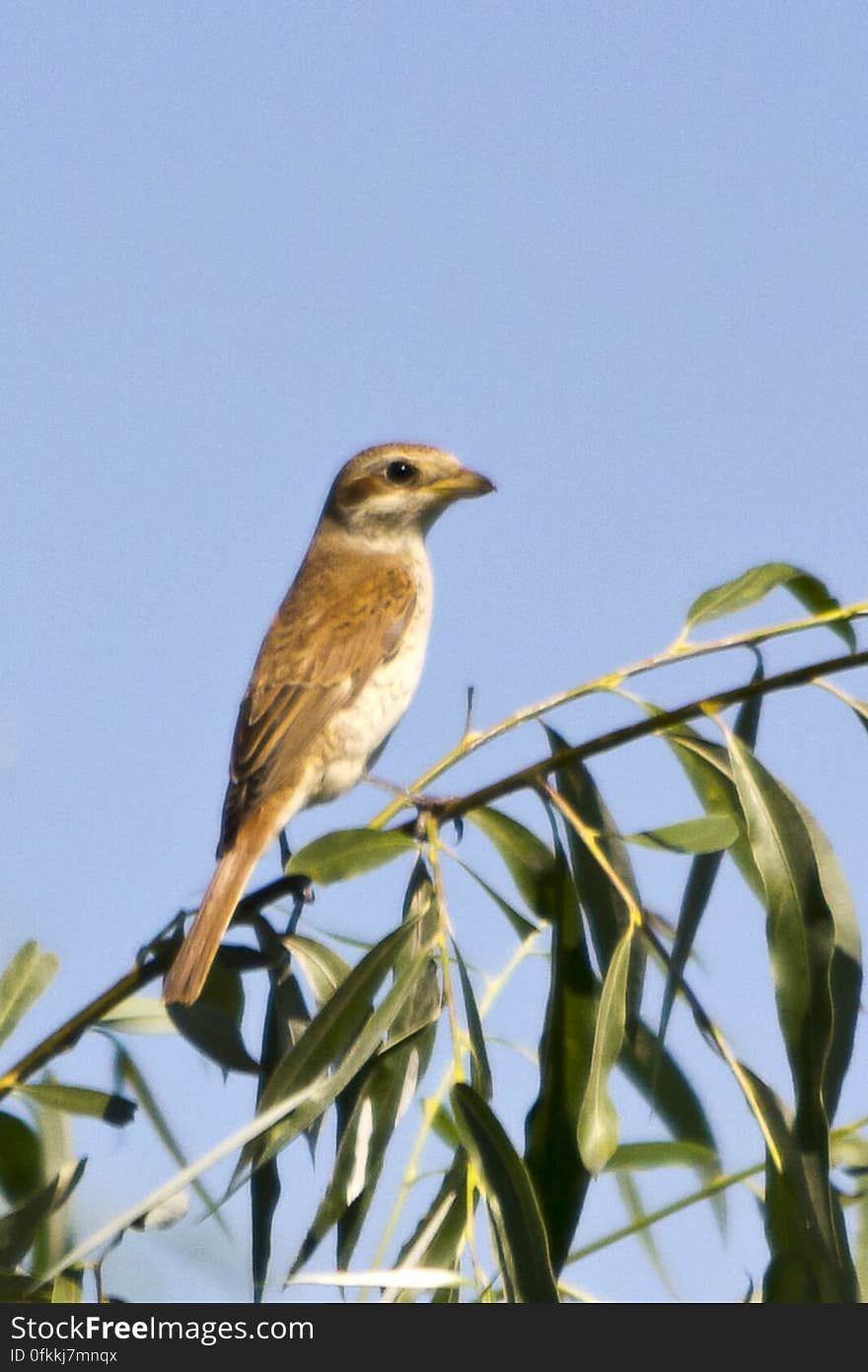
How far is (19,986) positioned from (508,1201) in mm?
1090

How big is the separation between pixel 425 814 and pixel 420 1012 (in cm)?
33

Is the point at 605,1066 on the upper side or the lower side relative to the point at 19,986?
lower

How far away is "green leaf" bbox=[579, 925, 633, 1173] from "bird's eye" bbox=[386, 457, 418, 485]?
124 inches

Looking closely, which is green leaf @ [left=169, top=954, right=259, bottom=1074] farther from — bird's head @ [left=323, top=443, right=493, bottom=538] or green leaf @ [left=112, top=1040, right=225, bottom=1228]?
bird's head @ [left=323, top=443, right=493, bottom=538]

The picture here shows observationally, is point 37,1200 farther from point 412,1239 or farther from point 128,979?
point 412,1239

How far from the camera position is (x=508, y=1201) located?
9.21 feet

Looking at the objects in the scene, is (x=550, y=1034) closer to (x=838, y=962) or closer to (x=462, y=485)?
(x=838, y=962)

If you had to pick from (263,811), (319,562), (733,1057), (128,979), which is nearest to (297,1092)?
(128,979)

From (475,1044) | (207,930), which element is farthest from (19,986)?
(475,1044)

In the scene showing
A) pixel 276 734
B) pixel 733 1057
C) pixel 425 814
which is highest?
pixel 276 734

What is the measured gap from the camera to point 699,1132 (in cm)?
337

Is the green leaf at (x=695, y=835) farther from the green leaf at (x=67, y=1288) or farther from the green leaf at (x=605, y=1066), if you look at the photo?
the green leaf at (x=67, y=1288)

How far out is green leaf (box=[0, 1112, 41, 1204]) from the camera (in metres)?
3.56

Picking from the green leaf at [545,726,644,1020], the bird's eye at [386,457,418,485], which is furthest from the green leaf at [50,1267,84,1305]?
the bird's eye at [386,457,418,485]
